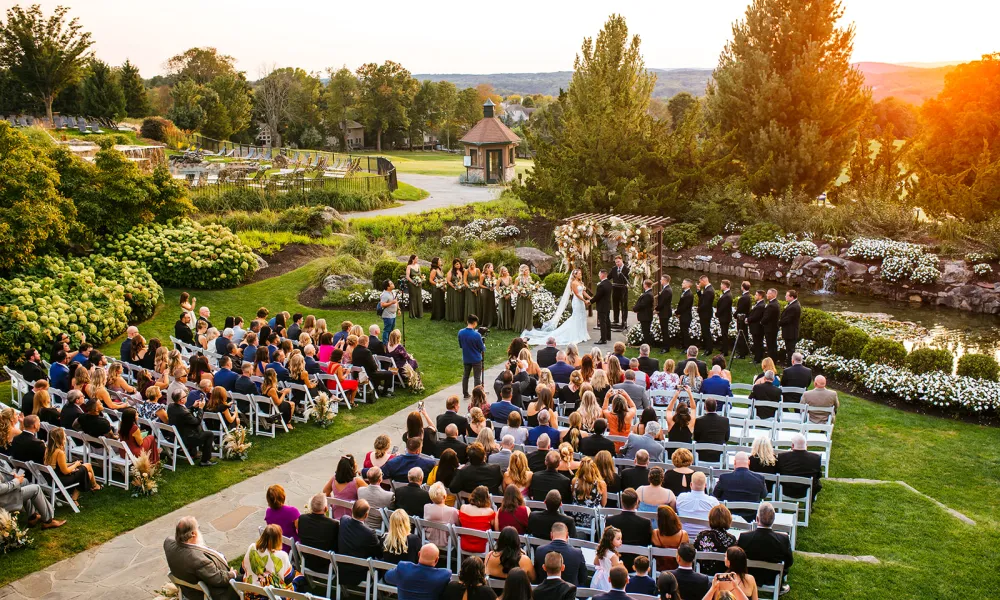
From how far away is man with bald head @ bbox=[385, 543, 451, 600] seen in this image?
645 centimetres

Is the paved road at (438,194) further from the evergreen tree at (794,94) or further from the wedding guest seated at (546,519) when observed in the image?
the wedding guest seated at (546,519)

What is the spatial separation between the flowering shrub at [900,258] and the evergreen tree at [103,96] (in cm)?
5108

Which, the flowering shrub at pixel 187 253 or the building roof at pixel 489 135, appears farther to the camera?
the building roof at pixel 489 135

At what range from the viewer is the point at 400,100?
7325 cm

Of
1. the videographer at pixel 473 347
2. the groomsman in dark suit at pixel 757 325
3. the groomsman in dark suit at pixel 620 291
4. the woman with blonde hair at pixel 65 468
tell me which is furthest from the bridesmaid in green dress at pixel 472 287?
the woman with blonde hair at pixel 65 468

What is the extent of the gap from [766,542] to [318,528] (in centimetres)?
401

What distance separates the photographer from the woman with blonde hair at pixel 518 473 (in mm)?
8023

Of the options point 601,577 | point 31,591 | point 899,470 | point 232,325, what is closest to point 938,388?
point 899,470

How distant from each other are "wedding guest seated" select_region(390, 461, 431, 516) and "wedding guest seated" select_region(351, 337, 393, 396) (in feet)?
18.8

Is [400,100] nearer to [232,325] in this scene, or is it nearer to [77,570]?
[232,325]

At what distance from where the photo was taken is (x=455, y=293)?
18.6m

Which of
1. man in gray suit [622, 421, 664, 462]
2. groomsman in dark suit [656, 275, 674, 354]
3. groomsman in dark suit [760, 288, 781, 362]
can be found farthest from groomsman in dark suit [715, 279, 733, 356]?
man in gray suit [622, 421, 664, 462]

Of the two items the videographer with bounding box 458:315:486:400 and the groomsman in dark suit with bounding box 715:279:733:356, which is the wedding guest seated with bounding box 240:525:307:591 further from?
the groomsman in dark suit with bounding box 715:279:733:356

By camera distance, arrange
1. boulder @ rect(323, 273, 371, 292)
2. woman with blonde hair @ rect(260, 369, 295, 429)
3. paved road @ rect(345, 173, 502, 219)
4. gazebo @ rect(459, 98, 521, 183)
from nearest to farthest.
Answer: woman with blonde hair @ rect(260, 369, 295, 429), boulder @ rect(323, 273, 371, 292), paved road @ rect(345, 173, 502, 219), gazebo @ rect(459, 98, 521, 183)
